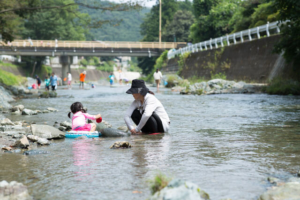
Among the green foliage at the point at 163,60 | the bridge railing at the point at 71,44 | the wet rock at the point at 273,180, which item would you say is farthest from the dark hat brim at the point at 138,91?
the green foliage at the point at 163,60

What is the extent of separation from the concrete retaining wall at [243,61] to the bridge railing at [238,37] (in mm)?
638

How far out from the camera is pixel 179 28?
81.0 m

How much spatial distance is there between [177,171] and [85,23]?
14439mm

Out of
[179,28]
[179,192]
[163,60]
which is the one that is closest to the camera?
[179,192]

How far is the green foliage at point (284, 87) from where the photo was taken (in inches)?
765

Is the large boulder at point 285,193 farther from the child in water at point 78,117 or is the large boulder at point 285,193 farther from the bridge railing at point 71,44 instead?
the bridge railing at point 71,44

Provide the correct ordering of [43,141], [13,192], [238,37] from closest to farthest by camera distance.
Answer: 1. [13,192]
2. [43,141]
3. [238,37]

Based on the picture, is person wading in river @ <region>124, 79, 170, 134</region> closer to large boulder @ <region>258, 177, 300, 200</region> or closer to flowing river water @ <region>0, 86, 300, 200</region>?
flowing river water @ <region>0, 86, 300, 200</region>

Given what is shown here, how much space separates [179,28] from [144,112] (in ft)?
247

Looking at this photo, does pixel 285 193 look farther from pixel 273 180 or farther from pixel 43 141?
pixel 43 141

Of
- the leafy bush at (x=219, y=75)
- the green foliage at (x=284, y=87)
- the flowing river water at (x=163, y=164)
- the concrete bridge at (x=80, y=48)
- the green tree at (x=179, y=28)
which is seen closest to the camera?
the flowing river water at (x=163, y=164)

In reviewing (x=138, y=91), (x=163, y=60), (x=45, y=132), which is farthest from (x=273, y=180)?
(x=163, y=60)

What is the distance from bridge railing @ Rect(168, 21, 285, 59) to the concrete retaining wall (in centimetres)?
64

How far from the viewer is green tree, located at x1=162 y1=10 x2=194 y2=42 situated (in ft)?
265
